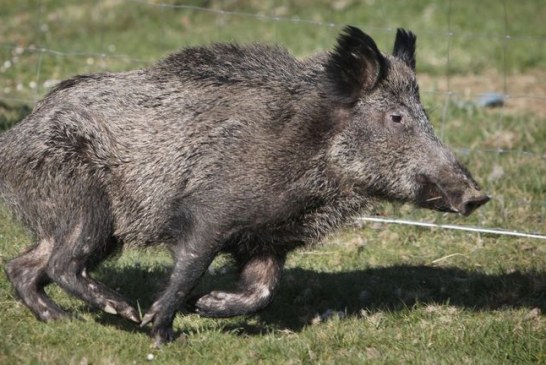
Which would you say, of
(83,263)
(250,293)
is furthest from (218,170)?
(83,263)

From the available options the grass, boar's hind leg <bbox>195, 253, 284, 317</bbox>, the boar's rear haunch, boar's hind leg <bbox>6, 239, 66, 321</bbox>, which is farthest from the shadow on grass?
boar's hind leg <bbox>6, 239, 66, 321</bbox>

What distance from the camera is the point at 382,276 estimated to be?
23.5 ft

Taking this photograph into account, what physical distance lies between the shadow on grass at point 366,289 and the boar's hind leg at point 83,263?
0.60 metres

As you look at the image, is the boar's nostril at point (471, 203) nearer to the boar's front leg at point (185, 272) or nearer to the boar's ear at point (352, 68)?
the boar's ear at point (352, 68)

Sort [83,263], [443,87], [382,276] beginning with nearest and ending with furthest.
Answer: [83,263] < [382,276] < [443,87]

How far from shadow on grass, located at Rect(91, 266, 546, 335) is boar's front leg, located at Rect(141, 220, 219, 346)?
633 mm

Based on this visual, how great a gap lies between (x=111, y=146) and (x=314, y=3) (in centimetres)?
879

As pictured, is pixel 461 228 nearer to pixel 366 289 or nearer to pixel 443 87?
pixel 366 289

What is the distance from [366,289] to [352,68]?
1704 mm

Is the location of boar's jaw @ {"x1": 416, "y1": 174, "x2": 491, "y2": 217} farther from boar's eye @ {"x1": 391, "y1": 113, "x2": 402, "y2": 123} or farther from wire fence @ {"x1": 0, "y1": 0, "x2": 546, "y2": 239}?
wire fence @ {"x1": 0, "y1": 0, "x2": 546, "y2": 239}

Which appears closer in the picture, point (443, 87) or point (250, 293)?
point (250, 293)

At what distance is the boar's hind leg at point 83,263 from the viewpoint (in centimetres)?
581

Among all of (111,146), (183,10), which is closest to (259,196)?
(111,146)

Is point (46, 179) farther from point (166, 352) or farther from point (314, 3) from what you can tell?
point (314, 3)
